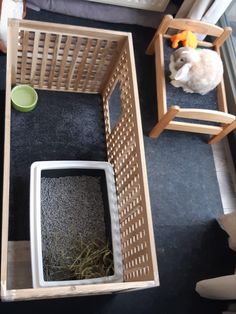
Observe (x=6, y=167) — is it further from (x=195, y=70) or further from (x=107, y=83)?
(x=195, y=70)

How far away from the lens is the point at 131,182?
1.52 meters

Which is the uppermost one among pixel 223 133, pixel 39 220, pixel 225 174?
pixel 223 133

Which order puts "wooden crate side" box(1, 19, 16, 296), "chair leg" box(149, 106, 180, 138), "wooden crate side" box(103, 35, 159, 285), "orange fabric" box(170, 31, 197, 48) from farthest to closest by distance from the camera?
"orange fabric" box(170, 31, 197, 48)
"chair leg" box(149, 106, 180, 138)
"wooden crate side" box(103, 35, 159, 285)
"wooden crate side" box(1, 19, 16, 296)

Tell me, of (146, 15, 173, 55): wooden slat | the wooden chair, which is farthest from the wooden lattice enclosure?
(146, 15, 173, 55): wooden slat

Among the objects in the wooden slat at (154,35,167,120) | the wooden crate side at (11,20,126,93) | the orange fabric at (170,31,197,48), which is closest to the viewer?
the wooden crate side at (11,20,126,93)

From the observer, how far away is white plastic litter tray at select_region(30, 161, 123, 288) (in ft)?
4.61

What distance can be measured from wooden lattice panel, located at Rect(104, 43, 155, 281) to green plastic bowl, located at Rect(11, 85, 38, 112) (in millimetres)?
372

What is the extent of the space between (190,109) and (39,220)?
82cm

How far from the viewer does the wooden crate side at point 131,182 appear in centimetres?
137

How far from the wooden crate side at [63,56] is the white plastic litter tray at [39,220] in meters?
0.43

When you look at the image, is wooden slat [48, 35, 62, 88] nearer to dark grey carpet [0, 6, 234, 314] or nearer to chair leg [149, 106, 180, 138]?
dark grey carpet [0, 6, 234, 314]

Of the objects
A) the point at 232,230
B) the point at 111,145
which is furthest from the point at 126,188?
the point at 232,230

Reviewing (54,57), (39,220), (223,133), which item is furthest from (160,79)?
(39,220)

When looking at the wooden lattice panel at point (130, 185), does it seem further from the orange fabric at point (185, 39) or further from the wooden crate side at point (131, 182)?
the orange fabric at point (185, 39)
